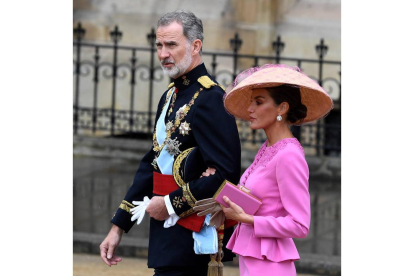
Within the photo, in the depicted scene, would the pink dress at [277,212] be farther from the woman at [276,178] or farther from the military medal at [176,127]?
the military medal at [176,127]

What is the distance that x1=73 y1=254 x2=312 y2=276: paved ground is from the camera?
760 centimetres

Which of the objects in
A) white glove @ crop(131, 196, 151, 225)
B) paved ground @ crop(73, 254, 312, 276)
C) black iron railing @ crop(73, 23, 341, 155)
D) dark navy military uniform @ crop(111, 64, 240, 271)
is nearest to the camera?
dark navy military uniform @ crop(111, 64, 240, 271)

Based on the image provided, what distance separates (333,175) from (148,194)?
7.47 m

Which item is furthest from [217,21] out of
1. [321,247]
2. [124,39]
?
[321,247]

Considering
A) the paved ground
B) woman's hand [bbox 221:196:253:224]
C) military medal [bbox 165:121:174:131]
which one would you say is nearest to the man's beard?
military medal [bbox 165:121:174:131]

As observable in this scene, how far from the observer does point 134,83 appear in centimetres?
1260

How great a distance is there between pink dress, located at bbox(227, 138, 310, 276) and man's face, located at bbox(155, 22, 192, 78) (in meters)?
0.68

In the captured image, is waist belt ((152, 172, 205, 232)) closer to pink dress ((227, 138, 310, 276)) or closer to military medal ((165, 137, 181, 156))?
military medal ((165, 137, 181, 156))

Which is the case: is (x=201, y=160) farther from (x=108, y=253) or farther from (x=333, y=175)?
(x=333, y=175)

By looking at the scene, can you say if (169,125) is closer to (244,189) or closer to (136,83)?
(244,189)

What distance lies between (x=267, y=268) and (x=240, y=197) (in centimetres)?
34

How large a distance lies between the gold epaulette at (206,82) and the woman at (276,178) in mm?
326

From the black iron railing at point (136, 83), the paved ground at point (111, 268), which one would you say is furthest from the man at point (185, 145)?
the black iron railing at point (136, 83)

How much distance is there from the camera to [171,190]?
447 cm
